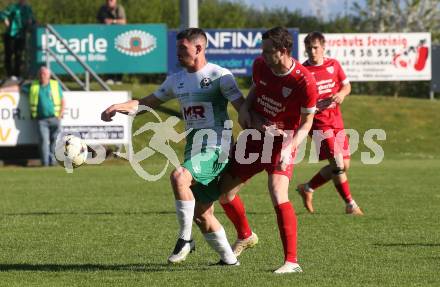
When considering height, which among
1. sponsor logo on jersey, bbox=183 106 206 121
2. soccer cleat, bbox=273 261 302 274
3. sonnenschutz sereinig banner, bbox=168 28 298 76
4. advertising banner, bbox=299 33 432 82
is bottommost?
advertising banner, bbox=299 33 432 82

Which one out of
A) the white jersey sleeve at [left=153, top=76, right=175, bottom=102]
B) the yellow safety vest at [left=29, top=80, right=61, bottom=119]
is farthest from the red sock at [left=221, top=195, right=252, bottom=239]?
the yellow safety vest at [left=29, top=80, right=61, bottom=119]

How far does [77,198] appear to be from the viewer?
49.5ft

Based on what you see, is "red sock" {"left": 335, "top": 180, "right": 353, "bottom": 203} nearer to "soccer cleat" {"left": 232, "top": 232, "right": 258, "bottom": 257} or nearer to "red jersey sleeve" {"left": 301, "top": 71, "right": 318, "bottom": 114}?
"soccer cleat" {"left": 232, "top": 232, "right": 258, "bottom": 257}

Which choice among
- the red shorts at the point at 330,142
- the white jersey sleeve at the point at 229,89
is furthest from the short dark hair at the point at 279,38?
the red shorts at the point at 330,142

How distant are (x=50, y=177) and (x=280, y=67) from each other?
1177 cm

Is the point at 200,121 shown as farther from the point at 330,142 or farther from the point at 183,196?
the point at 330,142

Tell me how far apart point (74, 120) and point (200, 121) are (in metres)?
14.2

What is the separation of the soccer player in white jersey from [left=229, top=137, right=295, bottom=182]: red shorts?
0.11 metres

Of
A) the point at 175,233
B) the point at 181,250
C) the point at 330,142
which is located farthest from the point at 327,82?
the point at 181,250

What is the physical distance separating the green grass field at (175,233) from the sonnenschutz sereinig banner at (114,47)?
5424 millimetres

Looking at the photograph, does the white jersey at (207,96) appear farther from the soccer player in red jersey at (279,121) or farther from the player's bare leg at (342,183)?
the player's bare leg at (342,183)

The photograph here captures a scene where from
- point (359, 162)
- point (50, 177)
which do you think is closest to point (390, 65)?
point (359, 162)

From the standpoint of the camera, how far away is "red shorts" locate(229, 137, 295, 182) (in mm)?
8172

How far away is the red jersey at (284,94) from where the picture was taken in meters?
8.03
